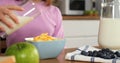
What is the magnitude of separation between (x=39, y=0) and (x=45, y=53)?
0.61 meters

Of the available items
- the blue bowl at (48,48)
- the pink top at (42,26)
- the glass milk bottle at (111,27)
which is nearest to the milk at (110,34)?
the glass milk bottle at (111,27)

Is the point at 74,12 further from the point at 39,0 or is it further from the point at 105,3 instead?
the point at 105,3

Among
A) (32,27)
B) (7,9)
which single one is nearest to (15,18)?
(7,9)

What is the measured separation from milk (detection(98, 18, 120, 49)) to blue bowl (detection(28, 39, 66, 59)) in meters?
0.26

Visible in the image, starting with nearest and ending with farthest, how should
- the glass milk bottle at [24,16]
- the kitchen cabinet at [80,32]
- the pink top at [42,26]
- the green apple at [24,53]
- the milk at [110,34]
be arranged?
the green apple at [24,53] < the glass milk bottle at [24,16] < the milk at [110,34] < the pink top at [42,26] < the kitchen cabinet at [80,32]

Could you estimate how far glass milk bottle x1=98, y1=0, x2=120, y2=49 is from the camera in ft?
3.38

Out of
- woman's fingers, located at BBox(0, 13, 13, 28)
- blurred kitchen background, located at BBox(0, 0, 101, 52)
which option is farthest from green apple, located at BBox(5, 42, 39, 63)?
blurred kitchen background, located at BBox(0, 0, 101, 52)

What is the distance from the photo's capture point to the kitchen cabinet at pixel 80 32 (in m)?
2.57

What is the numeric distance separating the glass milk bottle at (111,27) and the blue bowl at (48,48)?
0.27 metres

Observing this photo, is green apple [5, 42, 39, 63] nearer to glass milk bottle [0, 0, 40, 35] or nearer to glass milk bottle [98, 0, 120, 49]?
glass milk bottle [0, 0, 40, 35]

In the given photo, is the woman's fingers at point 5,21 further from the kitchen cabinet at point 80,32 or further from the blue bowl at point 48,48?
the kitchen cabinet at point 80,32

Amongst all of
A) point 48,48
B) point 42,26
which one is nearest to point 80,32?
point 42,26

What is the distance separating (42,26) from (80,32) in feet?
4.33

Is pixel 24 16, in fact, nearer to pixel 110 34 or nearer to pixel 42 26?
pixel 110 34
